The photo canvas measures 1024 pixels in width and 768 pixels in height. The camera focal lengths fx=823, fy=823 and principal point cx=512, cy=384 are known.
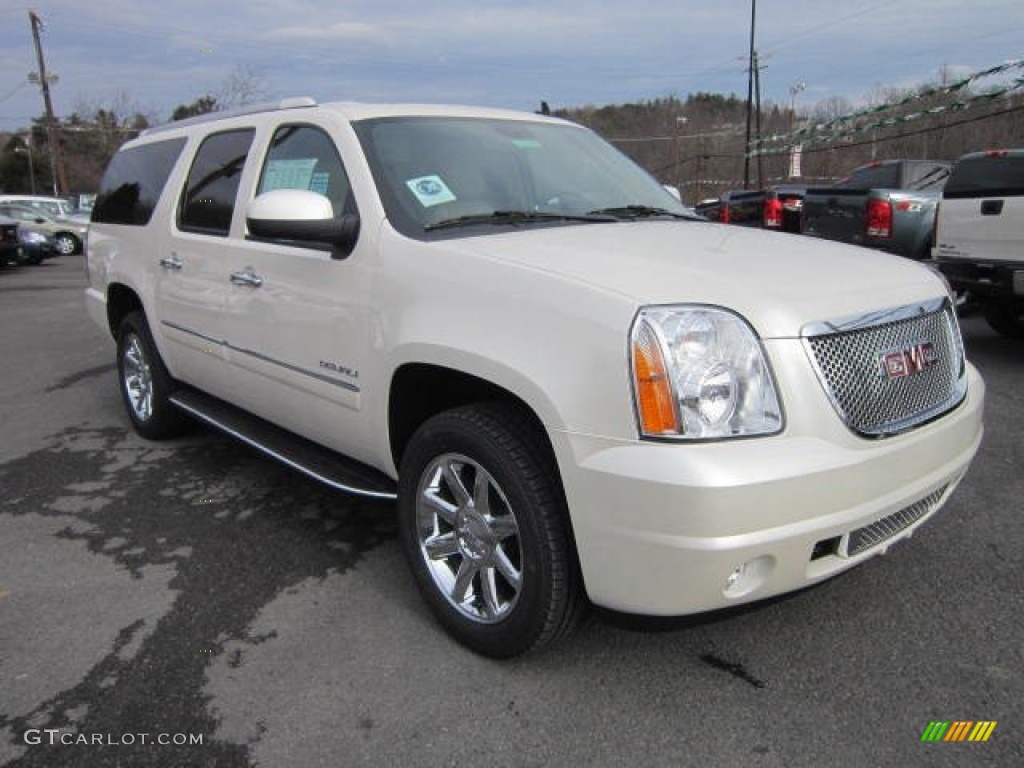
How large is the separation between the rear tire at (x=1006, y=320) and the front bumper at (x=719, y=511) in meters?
6.50

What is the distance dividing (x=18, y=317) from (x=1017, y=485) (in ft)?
39.2

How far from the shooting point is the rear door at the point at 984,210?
660 centimetres

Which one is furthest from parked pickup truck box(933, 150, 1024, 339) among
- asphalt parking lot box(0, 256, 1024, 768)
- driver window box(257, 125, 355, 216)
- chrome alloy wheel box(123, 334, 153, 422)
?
chrome alloy wheel box(123, 334, 153, 422)

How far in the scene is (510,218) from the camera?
3.14 metres

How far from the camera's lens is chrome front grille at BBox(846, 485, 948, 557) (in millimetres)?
2365

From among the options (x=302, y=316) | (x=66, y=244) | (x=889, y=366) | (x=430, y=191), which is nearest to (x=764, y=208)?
(x=430, y=191)

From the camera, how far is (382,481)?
323 cm

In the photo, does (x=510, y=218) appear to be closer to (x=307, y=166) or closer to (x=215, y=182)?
(x=307, y=166)

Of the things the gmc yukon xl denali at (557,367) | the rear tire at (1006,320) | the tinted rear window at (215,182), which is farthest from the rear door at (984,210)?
the tinted rear window at (215,182)

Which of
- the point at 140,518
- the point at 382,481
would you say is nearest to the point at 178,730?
the point at 382,481

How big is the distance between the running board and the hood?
102 centimetres

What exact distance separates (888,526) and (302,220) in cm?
221

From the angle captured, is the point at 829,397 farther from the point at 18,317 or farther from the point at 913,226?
the point at 18,317

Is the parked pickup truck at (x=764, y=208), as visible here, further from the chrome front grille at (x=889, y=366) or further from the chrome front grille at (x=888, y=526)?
the chrome front grille at (x=888, y=526)
